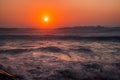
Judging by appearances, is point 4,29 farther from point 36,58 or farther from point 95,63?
point 95,63

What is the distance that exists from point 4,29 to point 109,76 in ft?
99.9

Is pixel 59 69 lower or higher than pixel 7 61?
lower

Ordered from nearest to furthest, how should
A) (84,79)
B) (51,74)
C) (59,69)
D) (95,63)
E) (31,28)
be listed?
1. (84,79)
2. (51,74)
3. (59,69)
4. (95,63)
5. (31,28)

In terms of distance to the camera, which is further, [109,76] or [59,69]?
[59,69]

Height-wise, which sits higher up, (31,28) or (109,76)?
(31,28)

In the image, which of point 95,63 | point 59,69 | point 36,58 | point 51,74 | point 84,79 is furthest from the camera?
point 36,58

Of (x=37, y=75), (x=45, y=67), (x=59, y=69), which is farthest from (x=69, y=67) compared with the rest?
(x=37, y=75)

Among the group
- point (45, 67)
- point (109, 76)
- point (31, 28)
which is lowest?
point (109, 76)

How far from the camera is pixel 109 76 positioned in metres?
7.82

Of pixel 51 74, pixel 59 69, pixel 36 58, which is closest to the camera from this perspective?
pixel 51 74

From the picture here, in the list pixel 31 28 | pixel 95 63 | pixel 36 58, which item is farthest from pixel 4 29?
pixel 95 63

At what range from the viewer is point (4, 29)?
116 feet

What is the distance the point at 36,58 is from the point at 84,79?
4279 mm

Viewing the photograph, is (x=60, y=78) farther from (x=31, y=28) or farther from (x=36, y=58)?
(x=31, y=28)
